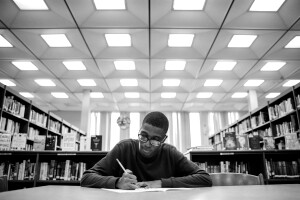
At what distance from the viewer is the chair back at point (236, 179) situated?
143 cm

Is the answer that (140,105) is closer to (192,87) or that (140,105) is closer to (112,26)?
(192,87)

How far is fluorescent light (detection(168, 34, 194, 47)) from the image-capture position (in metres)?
4.44

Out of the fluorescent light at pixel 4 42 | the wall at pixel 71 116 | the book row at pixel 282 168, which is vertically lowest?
the book row at pixel 282 168

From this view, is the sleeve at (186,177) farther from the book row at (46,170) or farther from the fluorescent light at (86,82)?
the fluorescent light at (86,82)

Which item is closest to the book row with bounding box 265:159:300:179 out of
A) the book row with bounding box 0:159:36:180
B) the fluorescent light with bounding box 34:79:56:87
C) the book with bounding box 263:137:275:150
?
the book with bounding box 263:137:275:150

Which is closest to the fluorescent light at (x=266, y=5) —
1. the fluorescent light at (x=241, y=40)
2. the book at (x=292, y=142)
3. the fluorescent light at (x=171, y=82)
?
the fluorescent light at (x=241, y=40)

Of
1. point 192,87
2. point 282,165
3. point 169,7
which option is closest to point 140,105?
point 192,87

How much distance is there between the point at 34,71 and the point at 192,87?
14.1ft

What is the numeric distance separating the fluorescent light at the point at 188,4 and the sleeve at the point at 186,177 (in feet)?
9.07

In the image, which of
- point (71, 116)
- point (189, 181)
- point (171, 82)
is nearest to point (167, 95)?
point (171, 82)

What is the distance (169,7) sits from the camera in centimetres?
366

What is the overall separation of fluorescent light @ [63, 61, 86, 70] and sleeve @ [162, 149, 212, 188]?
14.4ft

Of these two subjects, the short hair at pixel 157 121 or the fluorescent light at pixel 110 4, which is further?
the fluorescent light at pixel 110 4

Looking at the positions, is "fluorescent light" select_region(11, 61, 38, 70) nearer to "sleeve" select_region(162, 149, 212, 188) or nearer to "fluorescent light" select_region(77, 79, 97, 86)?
"fluorescent light" select_region(77, 79, 97, 86)
